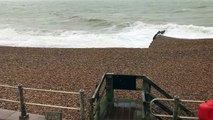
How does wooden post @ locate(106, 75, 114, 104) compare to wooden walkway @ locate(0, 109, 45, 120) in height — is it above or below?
above

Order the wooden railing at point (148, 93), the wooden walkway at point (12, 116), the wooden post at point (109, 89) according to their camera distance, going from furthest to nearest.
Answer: the wooden post at point (109, 89), the wooden walkway at point (12, 116), the wooden railing at point (148, 93)

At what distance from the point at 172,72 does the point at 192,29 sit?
23248 millimetres

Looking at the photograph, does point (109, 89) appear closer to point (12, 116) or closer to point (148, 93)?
point (148, 93)

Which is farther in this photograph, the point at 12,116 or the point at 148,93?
the point at 148,93

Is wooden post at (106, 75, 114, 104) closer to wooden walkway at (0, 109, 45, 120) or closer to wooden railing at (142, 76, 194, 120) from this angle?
wooden railing at (142, 76, 194, 120)

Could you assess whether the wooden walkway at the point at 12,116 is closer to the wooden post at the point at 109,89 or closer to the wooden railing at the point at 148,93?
the wooden post at the point at 109,89

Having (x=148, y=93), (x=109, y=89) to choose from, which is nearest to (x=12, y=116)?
(x=109, y=89)

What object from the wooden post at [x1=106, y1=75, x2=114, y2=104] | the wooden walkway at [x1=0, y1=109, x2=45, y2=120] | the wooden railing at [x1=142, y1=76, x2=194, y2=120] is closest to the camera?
the wooden railing at [x1=142, y1=76, x2=194, y2=120]

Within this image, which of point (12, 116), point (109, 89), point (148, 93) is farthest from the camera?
point (109, 89)

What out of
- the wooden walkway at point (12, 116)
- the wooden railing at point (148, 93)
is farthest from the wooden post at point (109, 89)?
the wooden walkway at point (12, 116)

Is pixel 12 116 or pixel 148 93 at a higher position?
pixel 148 93

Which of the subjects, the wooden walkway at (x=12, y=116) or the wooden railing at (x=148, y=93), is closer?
the wooden railing at (x=148, y=93)

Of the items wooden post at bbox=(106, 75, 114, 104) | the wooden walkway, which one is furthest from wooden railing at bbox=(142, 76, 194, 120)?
the wooden walkway

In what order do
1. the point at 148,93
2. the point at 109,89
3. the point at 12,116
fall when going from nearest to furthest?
the point at 12,116, the point at 148,93, the point at 109,89
